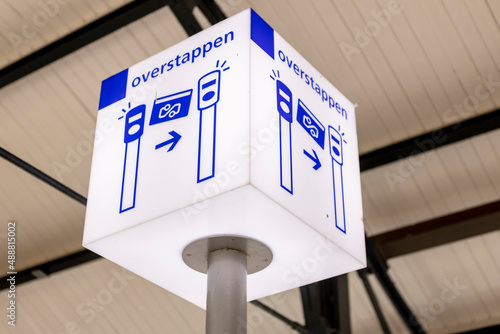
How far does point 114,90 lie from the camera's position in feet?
9.85

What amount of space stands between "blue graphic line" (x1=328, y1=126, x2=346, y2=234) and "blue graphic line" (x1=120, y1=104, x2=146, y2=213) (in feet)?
2.56

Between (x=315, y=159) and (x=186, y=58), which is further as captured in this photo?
(x=186, y=58)

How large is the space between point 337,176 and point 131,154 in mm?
839

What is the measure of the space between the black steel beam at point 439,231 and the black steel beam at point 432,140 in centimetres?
92

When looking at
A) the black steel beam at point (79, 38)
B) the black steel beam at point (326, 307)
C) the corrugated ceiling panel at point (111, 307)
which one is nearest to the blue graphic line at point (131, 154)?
the black steel beam at point (79, 38)

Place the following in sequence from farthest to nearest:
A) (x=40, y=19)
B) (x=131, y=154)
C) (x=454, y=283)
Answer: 1. (x=454, y=283)
2. (x=40, y=19)
3. (x=131, y=154)

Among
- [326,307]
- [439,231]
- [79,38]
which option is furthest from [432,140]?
[79,38]

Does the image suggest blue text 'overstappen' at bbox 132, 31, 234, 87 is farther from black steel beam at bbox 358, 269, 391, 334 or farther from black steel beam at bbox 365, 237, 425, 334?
black steel beam at bbox 358, 269, 391, 334

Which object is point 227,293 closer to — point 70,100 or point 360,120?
point 360,120

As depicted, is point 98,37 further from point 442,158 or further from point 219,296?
point 219,296

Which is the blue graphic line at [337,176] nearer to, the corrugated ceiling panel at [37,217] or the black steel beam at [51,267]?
the corrugated ceiling panel at [37,217]

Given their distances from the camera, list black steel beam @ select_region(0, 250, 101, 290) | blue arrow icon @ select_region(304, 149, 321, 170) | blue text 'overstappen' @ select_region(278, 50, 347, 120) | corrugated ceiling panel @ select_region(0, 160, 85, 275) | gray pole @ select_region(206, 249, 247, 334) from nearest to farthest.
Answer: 1. gray pole @ select_region(206, 249, 247, 334)
2. blue arrow icon @ select_region(304, 149, 321, 170)
3. blue text 'overstappen' @ select_region(278, 50, 347, 120)
4. corrugated ceiling panel @ select_region(0, 160, 85, 275)
5. black steel beam @ select_region(0, 250, 101, 290)

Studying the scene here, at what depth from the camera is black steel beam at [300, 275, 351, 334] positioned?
665cm

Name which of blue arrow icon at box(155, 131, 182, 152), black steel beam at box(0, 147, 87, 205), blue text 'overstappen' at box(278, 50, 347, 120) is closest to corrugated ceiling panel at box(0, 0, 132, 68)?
black steel beam at box(0, 147, 87, 205)
